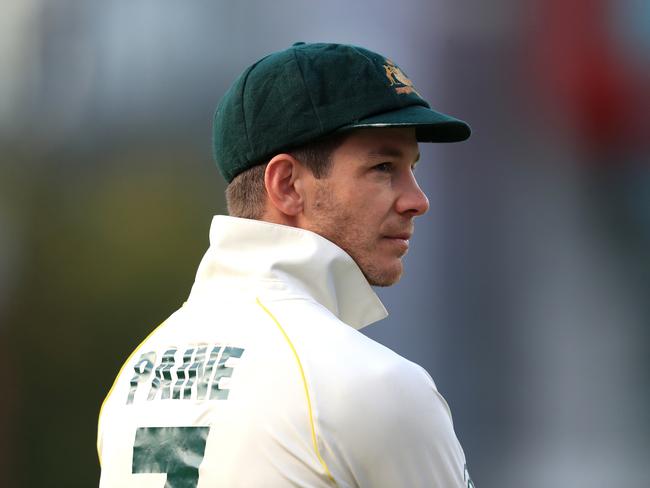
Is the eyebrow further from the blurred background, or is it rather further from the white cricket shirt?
the blurred background

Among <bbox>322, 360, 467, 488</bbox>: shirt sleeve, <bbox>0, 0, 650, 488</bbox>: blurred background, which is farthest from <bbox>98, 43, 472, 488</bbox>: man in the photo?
<bbox>0, 0, 650, 488</bbox>: blurred background

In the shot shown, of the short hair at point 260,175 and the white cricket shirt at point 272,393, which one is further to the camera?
the short hair at point 260,175

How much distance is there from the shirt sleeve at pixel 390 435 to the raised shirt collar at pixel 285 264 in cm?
20

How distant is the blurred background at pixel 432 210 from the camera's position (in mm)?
2887

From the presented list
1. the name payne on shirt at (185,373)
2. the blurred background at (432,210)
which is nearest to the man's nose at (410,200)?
the name payne on shirt at (185,373)

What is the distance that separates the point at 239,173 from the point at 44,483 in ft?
7.49

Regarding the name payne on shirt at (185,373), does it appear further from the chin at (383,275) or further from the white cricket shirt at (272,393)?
the chin at (383,275)

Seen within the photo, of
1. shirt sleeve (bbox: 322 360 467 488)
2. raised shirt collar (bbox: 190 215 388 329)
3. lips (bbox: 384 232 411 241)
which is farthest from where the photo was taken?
Result: lips (bbox: 384 232 411 241)

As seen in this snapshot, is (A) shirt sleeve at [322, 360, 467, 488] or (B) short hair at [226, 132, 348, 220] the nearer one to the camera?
(A) shirt sleeve at [322, 360, 467, 488]

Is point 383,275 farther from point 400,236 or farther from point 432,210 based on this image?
point 432,210

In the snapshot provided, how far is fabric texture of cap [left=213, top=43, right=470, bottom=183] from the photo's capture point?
3.72ft

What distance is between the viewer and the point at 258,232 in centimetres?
114

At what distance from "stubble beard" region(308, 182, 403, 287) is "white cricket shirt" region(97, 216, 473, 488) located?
0.02 meters

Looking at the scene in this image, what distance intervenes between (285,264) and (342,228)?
0.11 meters
